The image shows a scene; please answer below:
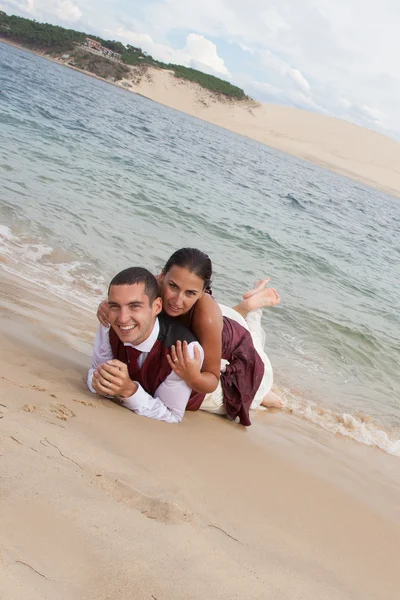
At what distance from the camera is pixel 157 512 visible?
6.61 feet

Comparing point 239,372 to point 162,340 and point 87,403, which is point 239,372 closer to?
point 162,340

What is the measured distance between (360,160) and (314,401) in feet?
248

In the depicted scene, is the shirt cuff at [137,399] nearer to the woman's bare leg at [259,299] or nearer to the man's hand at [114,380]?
the man's hand at [114,380]

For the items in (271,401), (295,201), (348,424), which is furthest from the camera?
(295,201)

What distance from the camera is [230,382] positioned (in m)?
3.71

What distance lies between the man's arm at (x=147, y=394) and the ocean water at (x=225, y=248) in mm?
1847

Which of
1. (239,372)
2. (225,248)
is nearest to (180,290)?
(239,372)

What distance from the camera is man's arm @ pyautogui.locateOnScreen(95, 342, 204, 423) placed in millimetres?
2943

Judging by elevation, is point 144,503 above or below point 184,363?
below

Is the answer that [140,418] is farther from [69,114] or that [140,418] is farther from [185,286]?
[69,114]

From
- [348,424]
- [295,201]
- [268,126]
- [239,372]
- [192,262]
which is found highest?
[268,126]

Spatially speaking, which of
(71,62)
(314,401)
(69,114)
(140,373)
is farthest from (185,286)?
(71,62)

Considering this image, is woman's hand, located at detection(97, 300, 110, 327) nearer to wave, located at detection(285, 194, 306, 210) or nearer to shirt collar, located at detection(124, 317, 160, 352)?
shirt collar, located at detection(124, 317, 160, 352)

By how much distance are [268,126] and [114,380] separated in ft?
268
